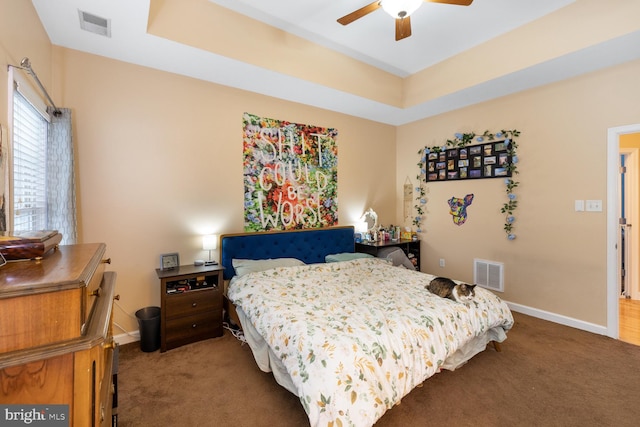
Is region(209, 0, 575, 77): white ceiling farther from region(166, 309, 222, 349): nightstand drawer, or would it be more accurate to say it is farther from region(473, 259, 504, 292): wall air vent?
region(166, 309, 222, 349): nightstand drawer

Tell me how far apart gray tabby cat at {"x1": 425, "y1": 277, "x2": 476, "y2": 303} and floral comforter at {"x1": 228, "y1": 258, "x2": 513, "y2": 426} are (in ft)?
0.23

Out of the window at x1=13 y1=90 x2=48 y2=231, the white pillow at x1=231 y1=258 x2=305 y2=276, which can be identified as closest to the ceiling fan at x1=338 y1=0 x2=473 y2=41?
the window at x1=13 y1=90 x2=48 y2=231

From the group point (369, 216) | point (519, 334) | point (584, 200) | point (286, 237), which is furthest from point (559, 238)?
point (286, 237)

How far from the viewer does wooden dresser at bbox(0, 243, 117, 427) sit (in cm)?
75

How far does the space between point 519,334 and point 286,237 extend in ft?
9.38

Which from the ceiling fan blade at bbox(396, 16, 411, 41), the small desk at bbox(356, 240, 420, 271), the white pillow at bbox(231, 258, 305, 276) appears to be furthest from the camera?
the small desk at bbox(356, 240, 420, 271)

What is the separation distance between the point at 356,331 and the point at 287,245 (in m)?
2.10

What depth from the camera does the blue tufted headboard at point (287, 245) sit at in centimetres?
339

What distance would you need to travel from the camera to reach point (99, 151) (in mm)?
2779

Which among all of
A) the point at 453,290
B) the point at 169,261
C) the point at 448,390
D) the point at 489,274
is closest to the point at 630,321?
the point at 489,274

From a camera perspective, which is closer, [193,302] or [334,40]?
[193,302]

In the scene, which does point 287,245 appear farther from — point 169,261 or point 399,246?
point 399,246

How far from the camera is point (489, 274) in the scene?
13.1ft

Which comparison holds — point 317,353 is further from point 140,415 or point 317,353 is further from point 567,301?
point 567,301
